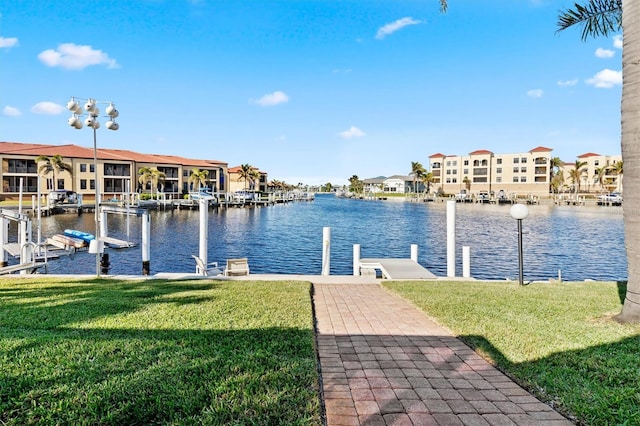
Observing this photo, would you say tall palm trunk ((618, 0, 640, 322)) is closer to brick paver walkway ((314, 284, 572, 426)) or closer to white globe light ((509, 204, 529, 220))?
brick paver walkway ((314, 284, 572, 426))

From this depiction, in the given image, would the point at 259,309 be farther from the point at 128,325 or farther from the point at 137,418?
the point at 137,418

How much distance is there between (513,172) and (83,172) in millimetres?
103964

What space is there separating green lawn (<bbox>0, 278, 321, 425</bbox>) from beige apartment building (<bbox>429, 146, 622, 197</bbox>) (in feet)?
378

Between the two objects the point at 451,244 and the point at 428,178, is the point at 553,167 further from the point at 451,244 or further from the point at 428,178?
the point at 451,244

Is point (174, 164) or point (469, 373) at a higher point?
point (174, 164)


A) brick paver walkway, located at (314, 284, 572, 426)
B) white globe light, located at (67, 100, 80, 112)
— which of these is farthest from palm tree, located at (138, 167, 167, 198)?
brick paver walkway, located at (314, 284, 572, 426)

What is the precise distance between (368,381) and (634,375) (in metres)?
3.09

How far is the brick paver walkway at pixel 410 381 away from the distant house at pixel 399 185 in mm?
162755

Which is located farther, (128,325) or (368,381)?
(128,325)

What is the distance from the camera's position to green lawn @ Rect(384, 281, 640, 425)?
13.6 ft

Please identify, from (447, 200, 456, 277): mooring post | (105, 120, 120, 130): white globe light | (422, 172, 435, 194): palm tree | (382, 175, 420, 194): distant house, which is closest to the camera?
(105, 120, 120, 130): white globe light

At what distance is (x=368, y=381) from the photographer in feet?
15.1

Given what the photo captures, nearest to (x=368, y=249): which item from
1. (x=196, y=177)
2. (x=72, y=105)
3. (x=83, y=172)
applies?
(x=72, y=105)

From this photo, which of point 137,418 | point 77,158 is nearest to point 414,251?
point 137,418
